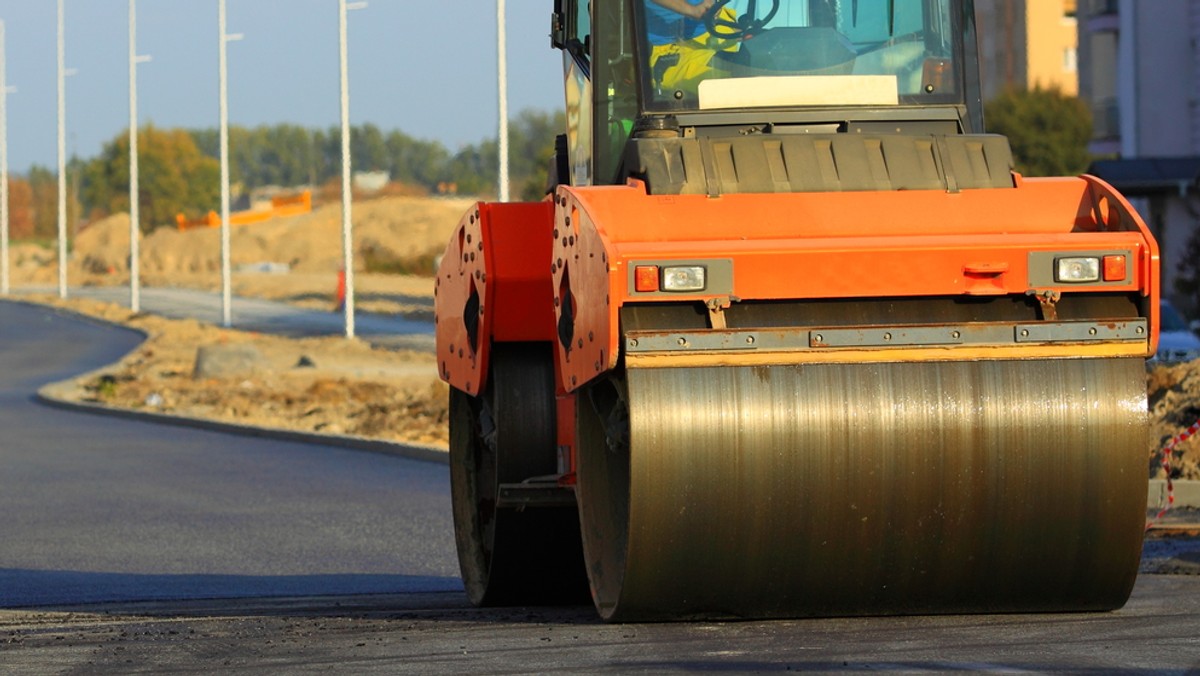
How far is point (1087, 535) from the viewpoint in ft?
26.6

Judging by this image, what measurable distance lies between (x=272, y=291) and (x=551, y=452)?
75.0 m

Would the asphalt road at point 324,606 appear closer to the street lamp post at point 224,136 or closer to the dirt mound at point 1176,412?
the dirt mound at point 1176,412

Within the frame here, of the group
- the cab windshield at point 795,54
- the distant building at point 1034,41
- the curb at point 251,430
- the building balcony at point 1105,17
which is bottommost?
the curb at point 251,430

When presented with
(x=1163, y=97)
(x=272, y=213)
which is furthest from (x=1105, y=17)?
(x=272, y=213)

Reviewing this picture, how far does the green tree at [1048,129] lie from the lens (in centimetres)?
8956

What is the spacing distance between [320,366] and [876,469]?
33635 mm

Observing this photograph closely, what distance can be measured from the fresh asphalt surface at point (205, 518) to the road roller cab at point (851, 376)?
4.47 m

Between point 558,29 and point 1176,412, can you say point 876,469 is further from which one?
point 1176,412

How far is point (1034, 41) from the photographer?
104188 mm

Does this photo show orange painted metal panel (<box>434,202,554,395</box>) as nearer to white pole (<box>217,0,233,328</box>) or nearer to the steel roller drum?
the steel roller drum

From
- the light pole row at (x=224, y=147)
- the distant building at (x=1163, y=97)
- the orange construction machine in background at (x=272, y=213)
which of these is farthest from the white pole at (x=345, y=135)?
the orange construction machine in background at (x=272, y=213)

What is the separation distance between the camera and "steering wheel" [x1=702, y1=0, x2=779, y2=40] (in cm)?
948

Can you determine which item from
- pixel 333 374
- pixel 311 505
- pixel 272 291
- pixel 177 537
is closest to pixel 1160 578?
pixel 177 537

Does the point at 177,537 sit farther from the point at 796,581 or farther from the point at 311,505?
the point at 796,581
